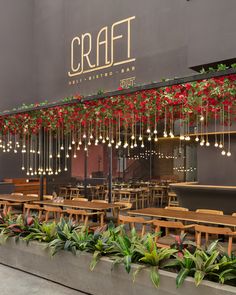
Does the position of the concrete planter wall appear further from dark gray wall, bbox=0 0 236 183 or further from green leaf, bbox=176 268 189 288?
dark gray wall, bbox=0 0 236 183

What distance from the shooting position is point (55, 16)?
1221 centimetres

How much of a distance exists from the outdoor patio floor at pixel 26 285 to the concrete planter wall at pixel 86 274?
8 centimetres

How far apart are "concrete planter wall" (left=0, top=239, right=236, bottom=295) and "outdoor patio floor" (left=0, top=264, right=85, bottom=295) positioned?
0.25 feet

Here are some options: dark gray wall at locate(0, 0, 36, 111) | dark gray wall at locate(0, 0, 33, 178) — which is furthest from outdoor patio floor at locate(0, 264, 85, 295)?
dark gray wall at locate(0, 0, 36, 111)

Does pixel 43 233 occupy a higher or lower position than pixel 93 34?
lower

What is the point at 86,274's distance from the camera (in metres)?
4.28

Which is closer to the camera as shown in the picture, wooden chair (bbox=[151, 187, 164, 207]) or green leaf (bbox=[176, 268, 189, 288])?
green leaf (bbox=[176, 268, 189, 288])

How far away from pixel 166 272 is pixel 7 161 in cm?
1053

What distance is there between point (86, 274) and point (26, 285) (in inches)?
35.0

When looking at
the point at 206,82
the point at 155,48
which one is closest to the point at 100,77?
the point at 155,48

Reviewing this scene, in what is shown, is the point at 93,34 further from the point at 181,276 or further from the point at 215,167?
the point at 181,276

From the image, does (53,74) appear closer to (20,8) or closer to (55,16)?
(55,16)

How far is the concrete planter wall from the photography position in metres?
3.41

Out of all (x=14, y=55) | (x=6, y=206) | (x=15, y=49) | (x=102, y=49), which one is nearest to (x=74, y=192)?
(x=6, y=206)
